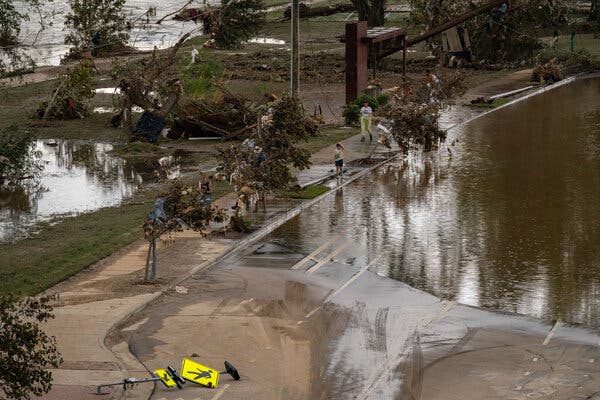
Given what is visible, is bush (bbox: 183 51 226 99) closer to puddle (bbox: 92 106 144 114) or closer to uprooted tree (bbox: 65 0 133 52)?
puddle (bbox: 92 106 144 114)

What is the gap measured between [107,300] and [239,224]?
21.7 feet

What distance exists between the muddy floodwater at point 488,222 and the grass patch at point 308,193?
0.50 meters

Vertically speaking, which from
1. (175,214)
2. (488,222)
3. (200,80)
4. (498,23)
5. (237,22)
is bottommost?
(488,222)

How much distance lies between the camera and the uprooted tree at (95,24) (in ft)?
215

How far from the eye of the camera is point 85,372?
21188 mm

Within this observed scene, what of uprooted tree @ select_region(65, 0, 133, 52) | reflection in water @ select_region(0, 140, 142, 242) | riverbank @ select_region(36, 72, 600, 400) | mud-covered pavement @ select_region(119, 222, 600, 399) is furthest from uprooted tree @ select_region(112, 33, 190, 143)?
mud-covered pavement @ select_region(119, 222, 600, 399)

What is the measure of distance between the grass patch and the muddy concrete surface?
637 mm

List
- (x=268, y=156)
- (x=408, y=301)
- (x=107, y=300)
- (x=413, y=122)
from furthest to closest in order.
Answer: (x=413, y=122), (x=268, y=156), (x=408, y=301), (x=107, y=300)

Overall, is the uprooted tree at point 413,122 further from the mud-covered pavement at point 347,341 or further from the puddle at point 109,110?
the mud-covered pavement at point 347,341

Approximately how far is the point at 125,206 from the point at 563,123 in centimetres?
2291

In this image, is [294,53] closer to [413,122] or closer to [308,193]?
[413,122]

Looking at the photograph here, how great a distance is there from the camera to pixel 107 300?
83.6ft

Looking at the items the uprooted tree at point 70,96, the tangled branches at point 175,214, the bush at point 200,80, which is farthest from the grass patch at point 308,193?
the uprooted tree at point 70,96

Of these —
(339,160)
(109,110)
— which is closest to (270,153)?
(339,160)
